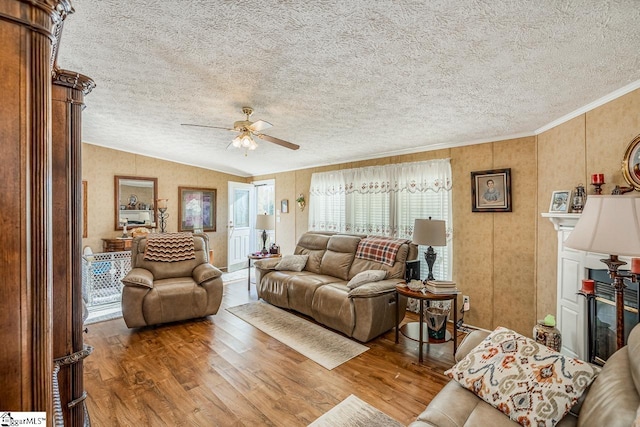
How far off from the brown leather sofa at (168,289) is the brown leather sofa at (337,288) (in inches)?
32.9

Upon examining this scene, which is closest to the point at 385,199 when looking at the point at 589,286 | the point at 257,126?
the point at 257,126

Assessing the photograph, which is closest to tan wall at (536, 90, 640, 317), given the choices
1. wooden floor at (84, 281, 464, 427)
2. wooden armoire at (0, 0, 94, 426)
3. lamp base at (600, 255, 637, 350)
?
lamp base at (600, 255, 637, 350)

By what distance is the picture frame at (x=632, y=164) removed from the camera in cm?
196

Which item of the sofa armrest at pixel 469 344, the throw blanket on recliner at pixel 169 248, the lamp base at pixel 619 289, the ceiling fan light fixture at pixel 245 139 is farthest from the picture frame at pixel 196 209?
the lamp base at pixel 619 289

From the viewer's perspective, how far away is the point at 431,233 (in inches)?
123

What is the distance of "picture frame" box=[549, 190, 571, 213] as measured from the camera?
2571 millimetres

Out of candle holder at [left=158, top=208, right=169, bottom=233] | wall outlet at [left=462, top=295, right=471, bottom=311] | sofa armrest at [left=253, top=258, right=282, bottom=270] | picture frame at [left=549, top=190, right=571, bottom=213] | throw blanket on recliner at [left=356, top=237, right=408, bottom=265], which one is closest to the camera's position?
picture frame at [left=549, top=190, right=571, bottom=213]

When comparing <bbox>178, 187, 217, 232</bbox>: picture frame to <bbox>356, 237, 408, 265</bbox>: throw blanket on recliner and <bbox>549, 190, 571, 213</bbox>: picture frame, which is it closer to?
<bbox>356, 237, 408, 265</bbox>: throw blanket on recliner

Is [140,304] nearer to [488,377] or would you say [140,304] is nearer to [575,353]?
[488,377]

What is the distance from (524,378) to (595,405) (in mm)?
247

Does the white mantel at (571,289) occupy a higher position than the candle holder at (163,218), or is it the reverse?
the candle holder at (163,218)

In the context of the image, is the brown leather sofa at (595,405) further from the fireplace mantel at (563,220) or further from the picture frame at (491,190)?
the picture frame at (491,190)

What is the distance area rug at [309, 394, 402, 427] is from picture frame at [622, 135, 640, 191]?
2.25 m

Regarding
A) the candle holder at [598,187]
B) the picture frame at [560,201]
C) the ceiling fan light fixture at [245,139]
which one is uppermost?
the ceiling fan light fixture at [245,139]
